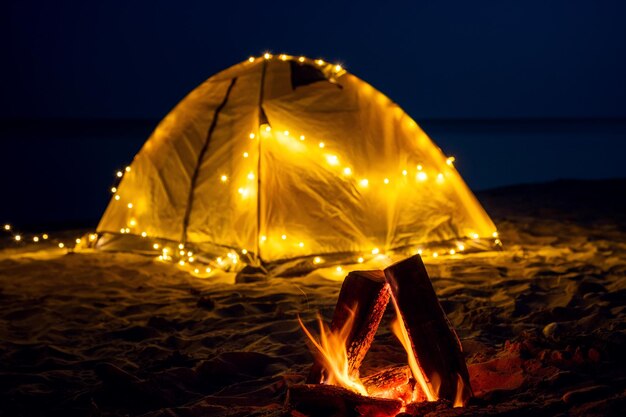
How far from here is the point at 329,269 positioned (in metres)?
6.22

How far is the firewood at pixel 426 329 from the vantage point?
286 centimetres

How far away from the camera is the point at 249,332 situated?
4406 mm

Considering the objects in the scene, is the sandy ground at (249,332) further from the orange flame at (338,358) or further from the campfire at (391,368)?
the orange flame at (338,358)

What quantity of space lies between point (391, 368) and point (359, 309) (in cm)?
43

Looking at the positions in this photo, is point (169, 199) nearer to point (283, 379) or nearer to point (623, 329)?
point (283, 379)

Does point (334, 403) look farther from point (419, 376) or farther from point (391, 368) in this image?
point (391, 368)

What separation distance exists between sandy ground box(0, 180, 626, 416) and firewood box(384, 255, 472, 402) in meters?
0.16

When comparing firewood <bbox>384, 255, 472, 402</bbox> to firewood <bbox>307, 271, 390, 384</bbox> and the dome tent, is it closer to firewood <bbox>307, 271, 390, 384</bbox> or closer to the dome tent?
firewood <bbox>307, 271, 390, 384</bbox>

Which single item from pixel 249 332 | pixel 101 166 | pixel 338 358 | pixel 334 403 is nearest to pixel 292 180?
pixel 249 332

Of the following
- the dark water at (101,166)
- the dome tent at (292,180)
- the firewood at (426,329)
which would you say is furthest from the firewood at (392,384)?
the dark water at (101,166)

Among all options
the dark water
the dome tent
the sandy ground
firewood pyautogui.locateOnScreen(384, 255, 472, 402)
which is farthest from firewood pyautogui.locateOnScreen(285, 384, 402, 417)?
the dark water

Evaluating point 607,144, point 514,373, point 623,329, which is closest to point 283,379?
point 514,373

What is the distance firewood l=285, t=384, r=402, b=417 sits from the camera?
106 inches

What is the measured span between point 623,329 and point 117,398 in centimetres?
267
